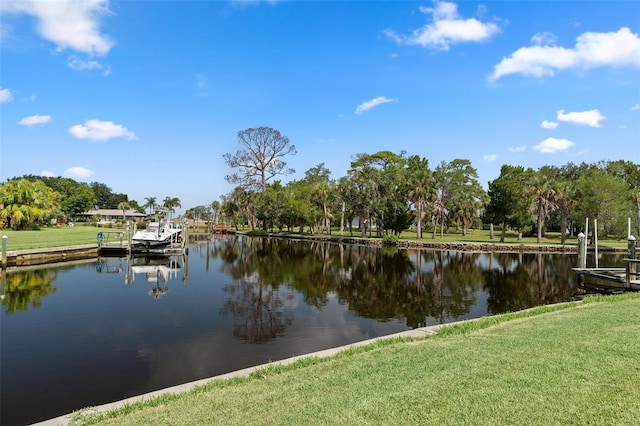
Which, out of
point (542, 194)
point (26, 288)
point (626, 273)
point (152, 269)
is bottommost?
point (152, 269)

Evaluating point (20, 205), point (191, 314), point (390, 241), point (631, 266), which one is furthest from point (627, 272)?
point (20, 205)

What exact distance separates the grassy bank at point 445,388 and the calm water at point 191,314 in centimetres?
273

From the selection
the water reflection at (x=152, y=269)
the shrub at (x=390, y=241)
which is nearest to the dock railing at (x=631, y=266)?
the water reflection at (x=152, y=269)

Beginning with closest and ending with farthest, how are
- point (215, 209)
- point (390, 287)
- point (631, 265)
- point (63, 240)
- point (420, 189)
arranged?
point (631, 265), point (390, 287), point (63, 240), point (420, 189), point (215, 209)

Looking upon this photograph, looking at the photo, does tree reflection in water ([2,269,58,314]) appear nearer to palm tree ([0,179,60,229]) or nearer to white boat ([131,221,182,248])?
white boat ([131,221,182,248])

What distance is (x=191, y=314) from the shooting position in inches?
580

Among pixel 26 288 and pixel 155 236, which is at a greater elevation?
pixel 155 236

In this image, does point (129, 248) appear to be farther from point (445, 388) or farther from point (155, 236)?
point (445, 388)

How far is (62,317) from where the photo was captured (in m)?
13.9

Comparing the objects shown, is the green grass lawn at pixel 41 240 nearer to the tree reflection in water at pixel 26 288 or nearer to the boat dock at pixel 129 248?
the boat dock at pixel 129 248

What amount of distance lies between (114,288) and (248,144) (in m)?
55.9

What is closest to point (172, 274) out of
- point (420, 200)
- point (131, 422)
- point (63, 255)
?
point (63, 255)

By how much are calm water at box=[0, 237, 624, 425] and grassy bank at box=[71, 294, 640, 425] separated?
2.73 m

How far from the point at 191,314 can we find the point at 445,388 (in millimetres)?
11274
